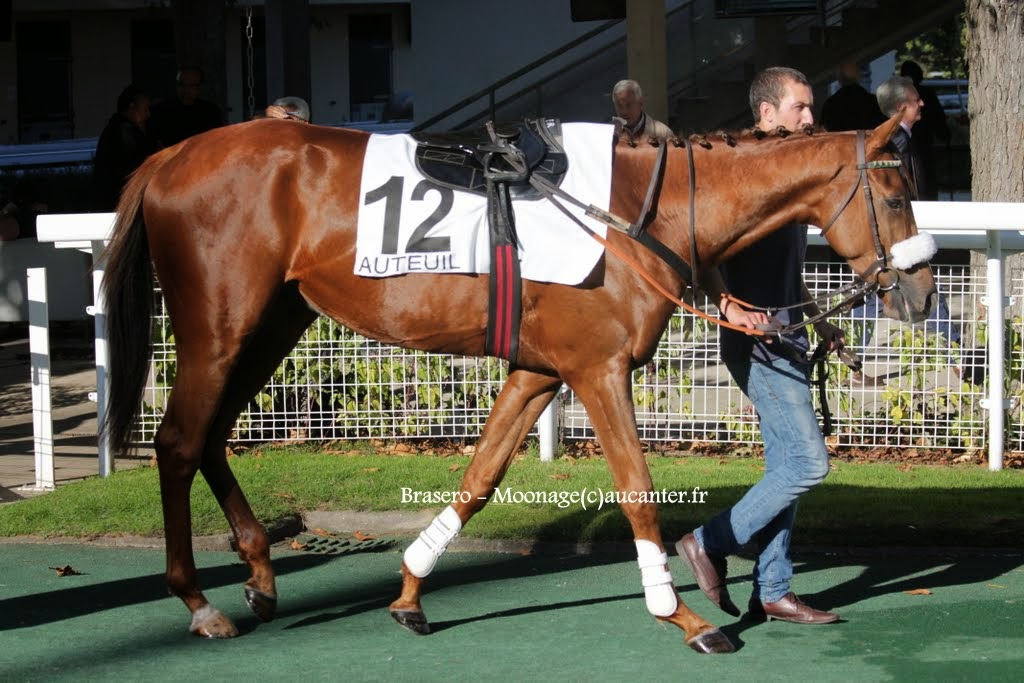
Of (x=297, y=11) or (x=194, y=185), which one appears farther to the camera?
A: (x=297, y=11)

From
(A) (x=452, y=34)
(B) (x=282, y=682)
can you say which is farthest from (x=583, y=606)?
(A) (x=452, y=34)

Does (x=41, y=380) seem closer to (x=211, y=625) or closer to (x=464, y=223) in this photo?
(x=211, y=625)

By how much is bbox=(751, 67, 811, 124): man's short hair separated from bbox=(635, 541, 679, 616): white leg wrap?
5.49ft

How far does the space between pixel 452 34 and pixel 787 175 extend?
12.4 metres

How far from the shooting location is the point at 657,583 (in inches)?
192

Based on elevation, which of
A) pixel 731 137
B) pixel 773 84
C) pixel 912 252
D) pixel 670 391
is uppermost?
pixel 773 84

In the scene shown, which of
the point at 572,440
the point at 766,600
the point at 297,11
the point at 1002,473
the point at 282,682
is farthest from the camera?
the point at 297,11

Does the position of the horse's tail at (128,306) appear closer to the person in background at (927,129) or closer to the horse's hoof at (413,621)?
the horse's hoof at (413,621)

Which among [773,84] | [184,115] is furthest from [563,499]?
[184,115]

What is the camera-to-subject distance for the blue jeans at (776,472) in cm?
507

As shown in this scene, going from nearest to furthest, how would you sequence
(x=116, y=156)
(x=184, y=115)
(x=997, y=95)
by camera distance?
(x=997, y=95), (x=116, y=156), (x=184, y=115)

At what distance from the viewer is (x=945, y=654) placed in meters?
4.84

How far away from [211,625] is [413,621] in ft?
2.49

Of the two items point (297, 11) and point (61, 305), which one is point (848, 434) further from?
point (61, 305)
